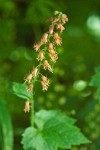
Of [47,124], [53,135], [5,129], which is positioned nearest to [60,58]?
[5,129]

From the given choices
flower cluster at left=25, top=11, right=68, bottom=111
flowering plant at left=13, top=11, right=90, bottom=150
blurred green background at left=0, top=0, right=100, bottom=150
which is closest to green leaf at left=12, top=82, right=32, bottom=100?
flowering plant at left=13, top=11, right=90, bottom=150

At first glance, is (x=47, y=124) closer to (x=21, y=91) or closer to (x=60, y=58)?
(x=21, y=91)

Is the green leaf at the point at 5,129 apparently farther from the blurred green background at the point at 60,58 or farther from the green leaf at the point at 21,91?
the green leaf at the point at 21,91

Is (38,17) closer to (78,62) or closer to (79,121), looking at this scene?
(78,62)

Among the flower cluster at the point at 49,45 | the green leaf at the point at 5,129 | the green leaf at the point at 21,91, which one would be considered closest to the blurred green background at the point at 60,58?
the green leaf at the point at 5,129

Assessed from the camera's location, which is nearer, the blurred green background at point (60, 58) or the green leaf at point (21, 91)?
the green leaf at point (21, 91)

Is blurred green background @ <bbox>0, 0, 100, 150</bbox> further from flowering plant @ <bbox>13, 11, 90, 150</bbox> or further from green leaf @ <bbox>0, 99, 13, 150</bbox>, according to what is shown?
flowering plant @ <bbox>13, 11, 90, 150</bbox>
